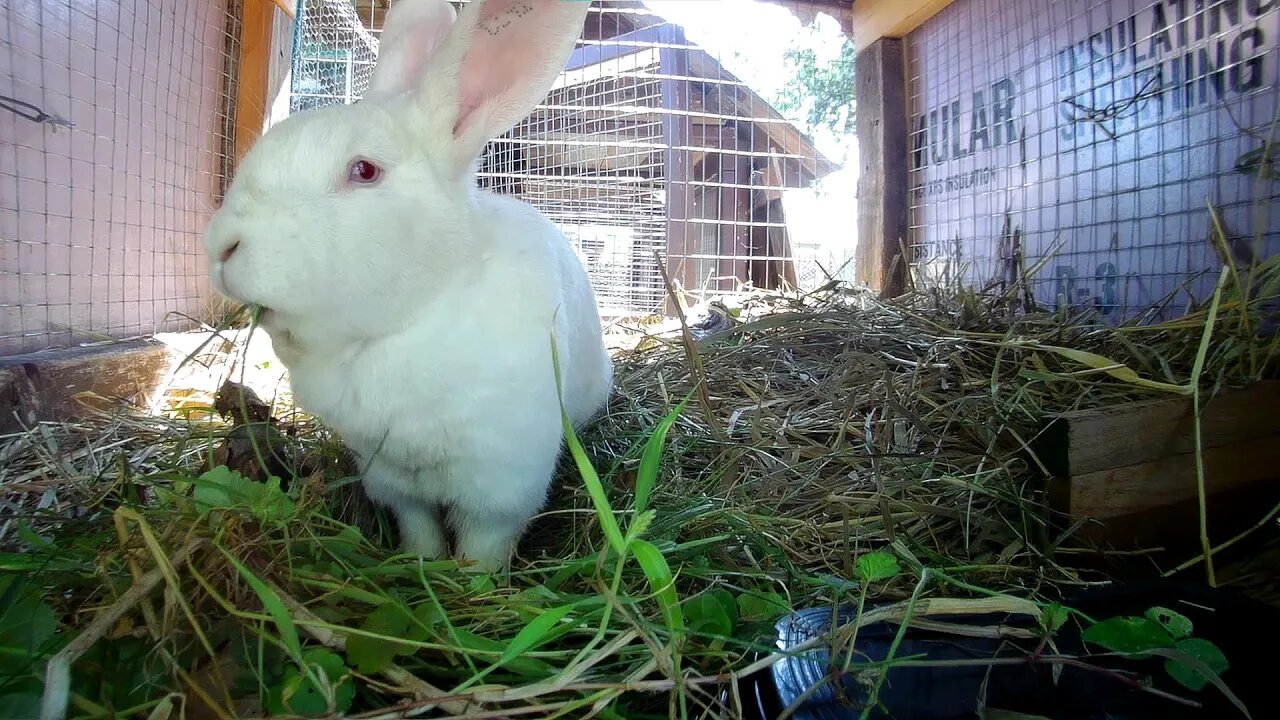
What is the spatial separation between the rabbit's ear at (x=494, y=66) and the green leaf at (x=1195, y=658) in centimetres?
136

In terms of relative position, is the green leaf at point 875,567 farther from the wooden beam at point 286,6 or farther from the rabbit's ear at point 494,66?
the wooden beam at point 286,6

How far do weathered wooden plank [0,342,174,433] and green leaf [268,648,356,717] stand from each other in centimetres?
173

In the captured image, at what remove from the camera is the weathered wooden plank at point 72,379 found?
6.57ft

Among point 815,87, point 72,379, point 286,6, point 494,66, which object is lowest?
point 72,379

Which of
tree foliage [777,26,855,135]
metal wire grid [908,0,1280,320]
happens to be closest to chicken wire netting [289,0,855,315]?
metal wire grid [908,0,1280,320]

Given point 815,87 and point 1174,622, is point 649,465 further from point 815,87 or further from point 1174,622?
point 815,87

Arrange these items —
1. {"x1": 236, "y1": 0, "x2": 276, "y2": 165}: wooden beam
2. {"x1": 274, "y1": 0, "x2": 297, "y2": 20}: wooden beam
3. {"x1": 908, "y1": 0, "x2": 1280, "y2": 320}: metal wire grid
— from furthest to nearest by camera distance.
Result: {"x1": 236, "y1": 0, "x2": 276, "y2": 165}: wooden beam, {"x1": 274, "y1": 0, "x2": 297, "y2": 20}: wooden beam, {"x1": 908, "y1": 0, "x2": 1280, "y2": 320}: metal wire grid

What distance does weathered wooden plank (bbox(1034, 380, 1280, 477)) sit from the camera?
145cm

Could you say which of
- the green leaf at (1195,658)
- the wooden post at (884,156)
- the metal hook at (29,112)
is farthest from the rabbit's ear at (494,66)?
the wooden post at (884,156)

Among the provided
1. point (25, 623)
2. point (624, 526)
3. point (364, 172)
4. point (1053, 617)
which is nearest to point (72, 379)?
point (364, 172)

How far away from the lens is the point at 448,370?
1369mm

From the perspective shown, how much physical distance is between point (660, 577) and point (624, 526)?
2.35ft

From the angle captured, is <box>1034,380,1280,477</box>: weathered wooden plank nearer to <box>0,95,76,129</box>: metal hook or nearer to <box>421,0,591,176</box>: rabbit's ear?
<box>421,0,591,176</box>: rabbit's ear

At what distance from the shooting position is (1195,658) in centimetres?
88
